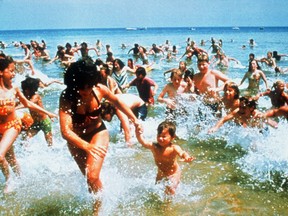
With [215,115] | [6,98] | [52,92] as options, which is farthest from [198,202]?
[52,92]

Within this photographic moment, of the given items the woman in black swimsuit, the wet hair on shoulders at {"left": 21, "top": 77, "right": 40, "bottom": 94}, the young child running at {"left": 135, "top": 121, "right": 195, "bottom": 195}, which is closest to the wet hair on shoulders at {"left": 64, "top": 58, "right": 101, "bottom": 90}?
the woman in black swimsuit

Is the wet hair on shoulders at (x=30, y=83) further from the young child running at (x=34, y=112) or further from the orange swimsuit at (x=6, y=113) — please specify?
the orange swimsuit at (x=6, y=113)

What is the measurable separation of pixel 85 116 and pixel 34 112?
7.96 ft

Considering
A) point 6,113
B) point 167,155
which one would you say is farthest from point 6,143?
point 167,155

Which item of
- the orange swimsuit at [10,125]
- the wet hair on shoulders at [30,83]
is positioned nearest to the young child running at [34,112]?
the wet hair on shoulders at [30,83]

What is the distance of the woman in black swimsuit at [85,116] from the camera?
3.46 meters

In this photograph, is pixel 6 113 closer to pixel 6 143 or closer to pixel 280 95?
pixel 6 143

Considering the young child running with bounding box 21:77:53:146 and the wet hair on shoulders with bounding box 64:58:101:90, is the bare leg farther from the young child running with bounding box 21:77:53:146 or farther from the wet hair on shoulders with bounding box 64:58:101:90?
the young child running with bounding box 21:77:53:146

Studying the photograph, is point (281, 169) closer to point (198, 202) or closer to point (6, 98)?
point (198, 202)

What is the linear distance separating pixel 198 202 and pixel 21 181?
8.00 ft

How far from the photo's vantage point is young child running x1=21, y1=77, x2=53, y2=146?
5.71 m

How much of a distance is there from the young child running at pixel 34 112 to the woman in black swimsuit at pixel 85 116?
2.18m

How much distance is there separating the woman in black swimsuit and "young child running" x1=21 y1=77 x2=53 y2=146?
2.18 m

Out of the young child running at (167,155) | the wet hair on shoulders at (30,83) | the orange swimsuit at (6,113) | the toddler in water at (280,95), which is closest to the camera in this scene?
the orange swimsuit at (6,113)
